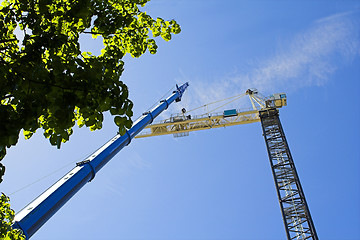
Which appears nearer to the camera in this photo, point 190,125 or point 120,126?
point 120,126

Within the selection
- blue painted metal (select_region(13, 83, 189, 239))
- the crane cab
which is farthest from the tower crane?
blue painted metal (select_region(13, 83, 189, 239))

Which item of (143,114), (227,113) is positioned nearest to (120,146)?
(143,114)

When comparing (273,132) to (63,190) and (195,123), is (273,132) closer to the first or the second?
(195,123)

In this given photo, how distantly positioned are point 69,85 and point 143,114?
1552cm

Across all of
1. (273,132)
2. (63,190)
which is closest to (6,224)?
(63,190)

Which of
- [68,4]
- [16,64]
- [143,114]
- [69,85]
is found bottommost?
[69,85]

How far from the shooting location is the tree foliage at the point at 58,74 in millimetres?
2910

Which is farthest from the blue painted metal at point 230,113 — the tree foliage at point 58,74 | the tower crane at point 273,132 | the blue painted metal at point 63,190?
the tree foliage at point 58,74

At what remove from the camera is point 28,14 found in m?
3.71

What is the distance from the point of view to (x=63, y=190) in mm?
9336

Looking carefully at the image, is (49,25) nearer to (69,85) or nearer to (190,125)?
(69,85)

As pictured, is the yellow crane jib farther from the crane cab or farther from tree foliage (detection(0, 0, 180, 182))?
tree foliage (detection(0, 0, 180, 182))

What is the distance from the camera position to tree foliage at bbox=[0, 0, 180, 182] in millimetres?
2910

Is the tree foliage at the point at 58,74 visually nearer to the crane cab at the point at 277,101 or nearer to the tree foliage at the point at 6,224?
the tree foliage at the point at 6,224
